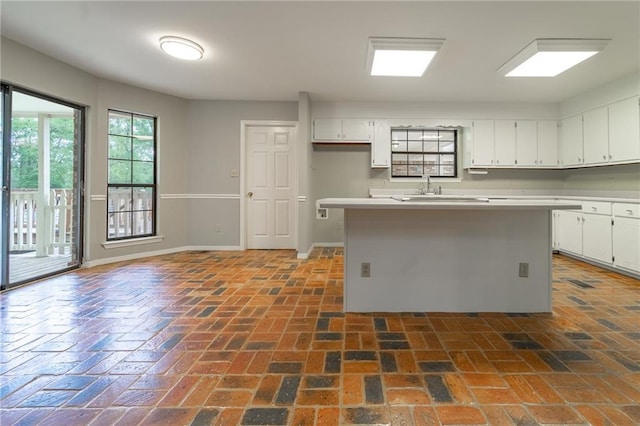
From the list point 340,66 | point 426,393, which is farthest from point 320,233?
point 426,393

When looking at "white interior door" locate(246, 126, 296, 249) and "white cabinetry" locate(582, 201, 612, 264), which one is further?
"white interior door" locate(246, 126, 296, 249)

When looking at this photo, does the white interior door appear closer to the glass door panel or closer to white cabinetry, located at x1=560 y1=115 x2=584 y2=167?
the glass door panel

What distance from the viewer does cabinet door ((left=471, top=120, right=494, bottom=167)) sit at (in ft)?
16.6

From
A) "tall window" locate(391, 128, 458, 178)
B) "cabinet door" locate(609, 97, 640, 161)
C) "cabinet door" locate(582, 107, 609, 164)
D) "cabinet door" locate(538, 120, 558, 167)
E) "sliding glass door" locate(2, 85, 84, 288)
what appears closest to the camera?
"sliding glass door" locate(2, 85, 84, 288)

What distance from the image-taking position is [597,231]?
3.98 metres

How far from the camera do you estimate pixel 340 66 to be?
3590 millimetres

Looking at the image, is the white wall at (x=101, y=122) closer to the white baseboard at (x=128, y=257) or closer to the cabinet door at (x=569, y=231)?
the white baseboard at (x=128, y=257)

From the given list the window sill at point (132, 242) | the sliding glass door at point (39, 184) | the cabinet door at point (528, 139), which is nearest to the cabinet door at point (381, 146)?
the cabinet door at point (528, 139)

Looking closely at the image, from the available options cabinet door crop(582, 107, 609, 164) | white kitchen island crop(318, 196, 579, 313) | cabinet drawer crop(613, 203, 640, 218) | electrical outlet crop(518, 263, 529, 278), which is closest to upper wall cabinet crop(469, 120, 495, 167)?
cabinet door crop(582, 107, 609, 164)

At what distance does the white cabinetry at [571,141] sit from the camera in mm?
4637

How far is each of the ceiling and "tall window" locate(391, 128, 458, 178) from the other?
3.81ft

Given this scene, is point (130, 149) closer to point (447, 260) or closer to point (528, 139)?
point (447, 260)

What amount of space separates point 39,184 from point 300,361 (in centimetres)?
443

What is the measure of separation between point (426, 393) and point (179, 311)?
6.48 ft
